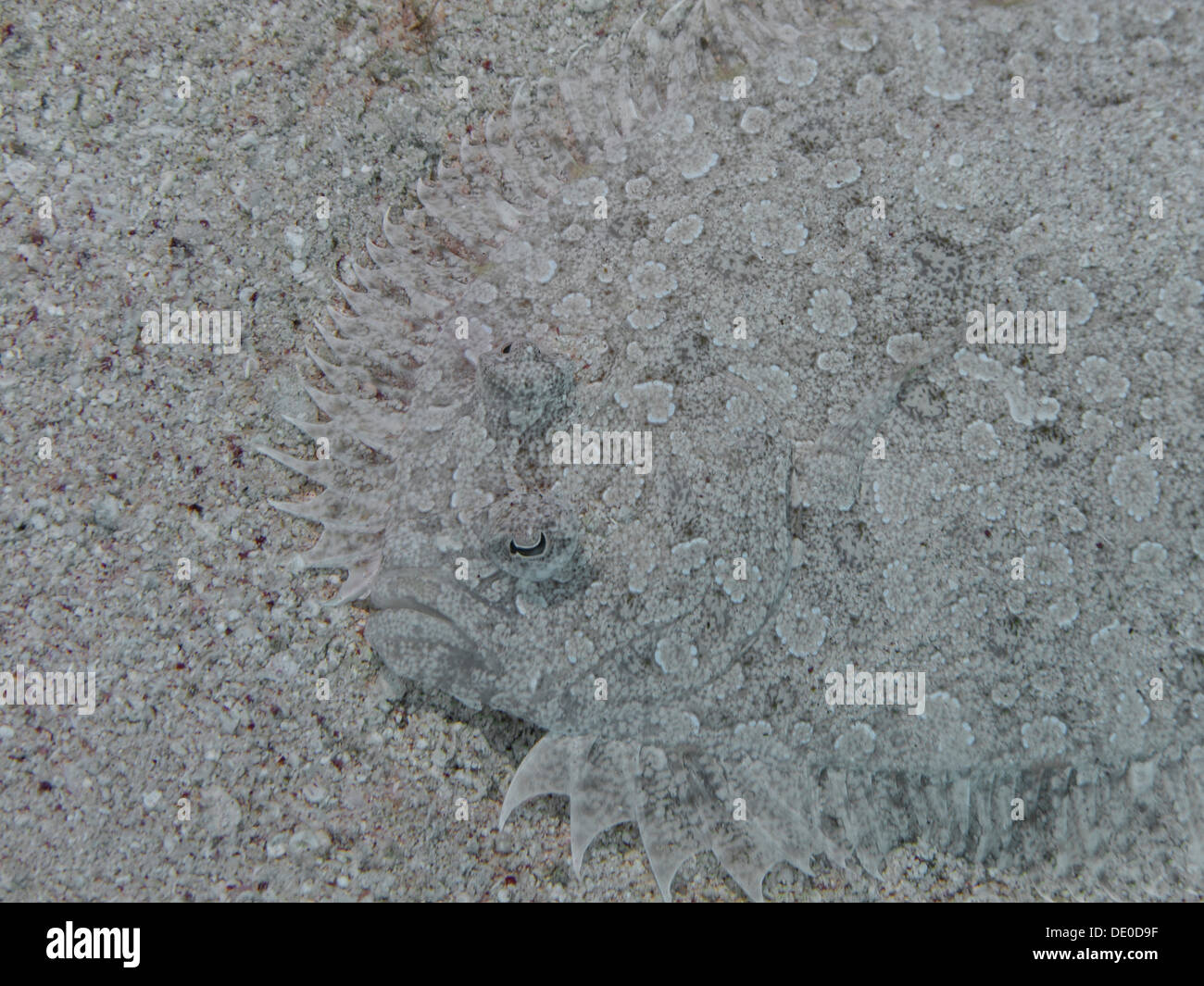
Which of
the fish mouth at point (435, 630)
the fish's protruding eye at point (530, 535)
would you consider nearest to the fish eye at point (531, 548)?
the fish's protruding eye at point (530, 535)

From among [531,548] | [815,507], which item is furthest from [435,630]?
[815,507]

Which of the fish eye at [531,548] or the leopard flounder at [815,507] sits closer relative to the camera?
the fish eye at [531,548]

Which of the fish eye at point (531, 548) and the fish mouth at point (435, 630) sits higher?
the fish eye at point (531, 548)

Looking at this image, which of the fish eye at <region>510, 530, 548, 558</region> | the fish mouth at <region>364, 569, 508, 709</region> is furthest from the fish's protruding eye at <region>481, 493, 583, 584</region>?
the fish mouth at <region>364, 569, 508, 709</region>

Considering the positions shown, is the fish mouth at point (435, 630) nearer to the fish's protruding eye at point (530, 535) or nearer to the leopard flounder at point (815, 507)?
the leopard flounder at point (815, 507)

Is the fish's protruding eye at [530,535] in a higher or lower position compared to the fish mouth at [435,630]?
higher

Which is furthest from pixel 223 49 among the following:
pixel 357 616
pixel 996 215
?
pixel 996 215
